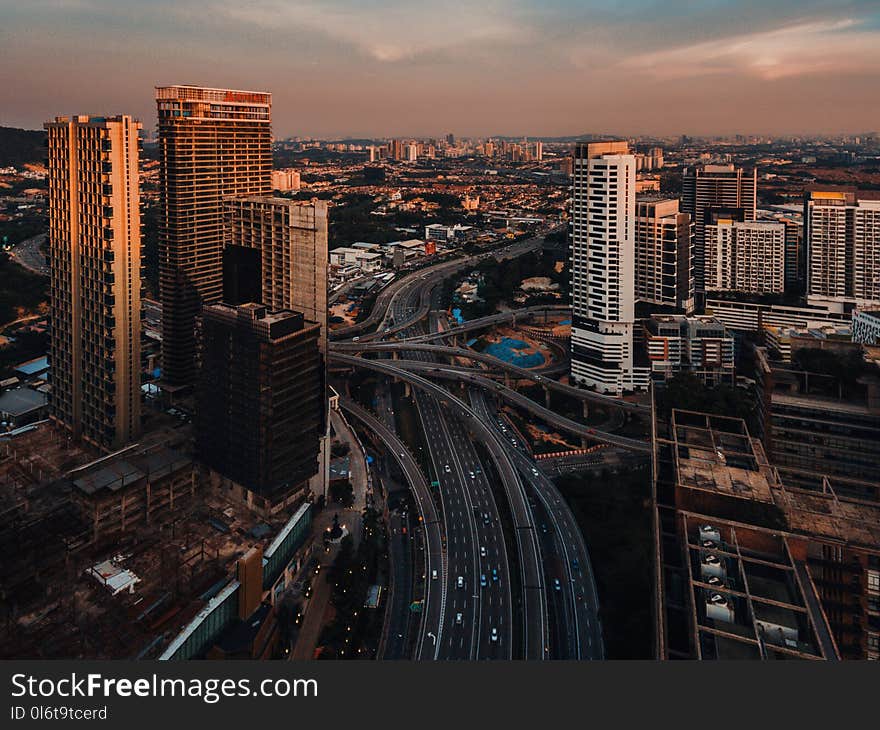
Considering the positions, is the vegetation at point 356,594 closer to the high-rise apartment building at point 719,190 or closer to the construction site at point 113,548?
the construction site at point 113,548

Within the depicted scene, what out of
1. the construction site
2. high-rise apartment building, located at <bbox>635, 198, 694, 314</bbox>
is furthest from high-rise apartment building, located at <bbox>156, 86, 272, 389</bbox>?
high-rise apartment building, located at <bbox>635, 198, 694, 314</bbox>

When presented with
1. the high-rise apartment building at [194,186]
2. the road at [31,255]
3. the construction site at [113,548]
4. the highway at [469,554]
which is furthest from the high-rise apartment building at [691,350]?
the road at [31,255]

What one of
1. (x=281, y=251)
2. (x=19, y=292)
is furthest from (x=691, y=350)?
(x=19, y=292)

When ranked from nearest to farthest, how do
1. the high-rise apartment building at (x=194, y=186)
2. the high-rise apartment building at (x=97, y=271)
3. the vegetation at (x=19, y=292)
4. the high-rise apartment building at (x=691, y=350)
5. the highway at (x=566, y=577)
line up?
the highway at (x=566, y=577)
the high-rise apartment building at (x=97, y=271)
the high-rise apartment building at (x=194, y=186)
the high-rise apartment building at (x=691, y=350)
the vegetation at (x=19, y=292)

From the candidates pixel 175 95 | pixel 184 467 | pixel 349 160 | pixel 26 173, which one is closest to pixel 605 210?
pixel 175 95

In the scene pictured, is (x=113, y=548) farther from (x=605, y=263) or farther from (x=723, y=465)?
(x=605, y=263)

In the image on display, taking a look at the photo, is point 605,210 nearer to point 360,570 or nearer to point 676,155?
point 360,570
